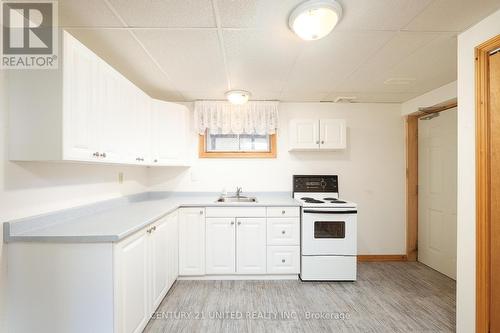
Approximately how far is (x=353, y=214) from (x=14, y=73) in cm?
311

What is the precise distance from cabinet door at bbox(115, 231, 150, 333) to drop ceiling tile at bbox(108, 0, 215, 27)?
146 cm

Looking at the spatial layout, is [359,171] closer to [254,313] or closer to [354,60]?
[354,60]

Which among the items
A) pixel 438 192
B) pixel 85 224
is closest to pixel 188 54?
pixel 85 224

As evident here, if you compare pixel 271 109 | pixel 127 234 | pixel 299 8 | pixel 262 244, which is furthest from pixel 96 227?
pixel 271 109

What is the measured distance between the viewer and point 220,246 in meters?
2.62

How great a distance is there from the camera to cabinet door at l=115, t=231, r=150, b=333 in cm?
142

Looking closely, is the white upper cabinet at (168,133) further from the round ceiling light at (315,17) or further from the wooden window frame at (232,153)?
the round ceiling light at (315,17)

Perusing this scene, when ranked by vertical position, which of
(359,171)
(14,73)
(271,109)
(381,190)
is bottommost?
(381,190)

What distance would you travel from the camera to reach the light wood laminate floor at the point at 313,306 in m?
1.90

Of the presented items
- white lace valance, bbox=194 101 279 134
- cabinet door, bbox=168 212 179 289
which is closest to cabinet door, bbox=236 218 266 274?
cabinet door, bbox=168 212 179 289

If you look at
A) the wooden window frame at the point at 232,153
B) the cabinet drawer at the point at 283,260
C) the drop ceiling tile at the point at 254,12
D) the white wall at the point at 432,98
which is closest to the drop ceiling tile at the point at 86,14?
the drop ceiling tile at the point at 254,12

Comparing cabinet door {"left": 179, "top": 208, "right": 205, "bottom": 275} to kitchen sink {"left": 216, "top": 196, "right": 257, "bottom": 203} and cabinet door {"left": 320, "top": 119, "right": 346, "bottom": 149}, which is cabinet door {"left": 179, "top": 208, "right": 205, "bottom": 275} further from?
cabinet door {"left": 320, "top": 119, "right": 346, "bottom": 149}

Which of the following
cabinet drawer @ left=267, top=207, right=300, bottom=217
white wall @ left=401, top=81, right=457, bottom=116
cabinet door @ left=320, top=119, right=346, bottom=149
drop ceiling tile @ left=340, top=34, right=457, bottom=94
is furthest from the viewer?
cabinet door @ left=320, top=119, right=346, bottom=149

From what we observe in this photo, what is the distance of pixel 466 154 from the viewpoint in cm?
157
